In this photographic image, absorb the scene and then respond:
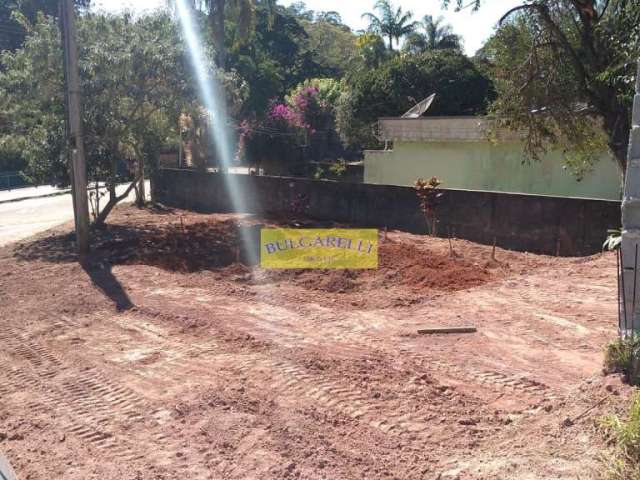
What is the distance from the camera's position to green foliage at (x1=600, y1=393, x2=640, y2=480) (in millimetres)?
3135

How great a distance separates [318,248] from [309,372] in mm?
7353

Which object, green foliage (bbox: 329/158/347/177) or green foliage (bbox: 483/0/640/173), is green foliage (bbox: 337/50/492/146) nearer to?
green foliage (bbox: 329/158/347/177)

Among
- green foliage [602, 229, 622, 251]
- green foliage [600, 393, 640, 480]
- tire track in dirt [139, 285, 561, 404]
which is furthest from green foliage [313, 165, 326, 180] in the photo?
green foliage [600, 393, 640, 480]

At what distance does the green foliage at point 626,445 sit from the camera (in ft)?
10.3

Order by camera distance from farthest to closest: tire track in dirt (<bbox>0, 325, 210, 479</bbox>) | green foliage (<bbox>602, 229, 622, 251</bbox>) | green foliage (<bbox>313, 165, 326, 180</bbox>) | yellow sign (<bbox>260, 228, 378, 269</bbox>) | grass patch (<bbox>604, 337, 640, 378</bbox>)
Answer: green foliage (<bbox>313, 165, 326, 180</bbox>) < yellow sign (<bbox>260, 228, 378, 269</bbox>) < green foliage (<bbox>602, 229, 622, 251</bbox>) < tire track in dirt (<bbox>0, 325, 210, 479</bbox>) < grass patch (<bbox>604, 337, 640, 378</bbox>)

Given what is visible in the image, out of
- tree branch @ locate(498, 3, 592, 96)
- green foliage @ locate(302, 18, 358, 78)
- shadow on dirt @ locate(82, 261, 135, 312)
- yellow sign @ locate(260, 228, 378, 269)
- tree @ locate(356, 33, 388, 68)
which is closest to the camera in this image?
shadow on dirt @ locate(82, 261, 135, 312)

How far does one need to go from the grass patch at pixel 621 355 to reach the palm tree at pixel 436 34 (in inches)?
1506

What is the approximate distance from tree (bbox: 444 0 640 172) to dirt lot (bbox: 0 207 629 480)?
2.61 meters

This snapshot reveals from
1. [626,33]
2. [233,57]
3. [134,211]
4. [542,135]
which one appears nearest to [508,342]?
[626,33]

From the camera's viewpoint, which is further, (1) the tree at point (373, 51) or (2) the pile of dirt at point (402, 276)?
(1) the tree at point (373, 51)

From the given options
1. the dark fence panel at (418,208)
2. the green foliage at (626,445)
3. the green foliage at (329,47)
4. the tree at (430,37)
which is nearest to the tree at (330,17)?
the green foliage at (329,47)

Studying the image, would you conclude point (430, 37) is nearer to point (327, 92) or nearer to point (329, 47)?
point (327, 92)

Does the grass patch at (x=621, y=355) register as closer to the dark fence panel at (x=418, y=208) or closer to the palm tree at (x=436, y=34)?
the dark fence panel at (x=418, y=208)

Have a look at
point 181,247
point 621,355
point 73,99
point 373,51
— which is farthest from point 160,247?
point 373,51
